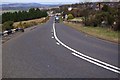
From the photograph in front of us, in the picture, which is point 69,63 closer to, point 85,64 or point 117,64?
point 85,64

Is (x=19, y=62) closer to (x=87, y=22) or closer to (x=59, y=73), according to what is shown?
(x=59, y=73)

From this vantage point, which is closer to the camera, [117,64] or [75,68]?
[75,68]

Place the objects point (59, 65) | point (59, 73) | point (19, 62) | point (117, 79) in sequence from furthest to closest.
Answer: point (19, 62) < point (59, 65) < point (59, 73) < point (117, 79)

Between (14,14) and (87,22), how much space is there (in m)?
112

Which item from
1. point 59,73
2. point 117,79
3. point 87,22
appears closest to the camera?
point 117,79

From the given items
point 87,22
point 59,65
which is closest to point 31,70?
point 59,65

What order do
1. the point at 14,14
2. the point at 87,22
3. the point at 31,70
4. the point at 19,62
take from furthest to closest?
the point at 14,14, the point at 87,22, the point at 19,62, the point at 31,70

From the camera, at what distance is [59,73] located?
364 inches

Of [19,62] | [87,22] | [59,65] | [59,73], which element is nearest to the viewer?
[59,73]

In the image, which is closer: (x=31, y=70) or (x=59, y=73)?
(x=59, y=73)

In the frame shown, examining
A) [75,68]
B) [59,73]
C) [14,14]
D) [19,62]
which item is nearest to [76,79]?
[59,73]

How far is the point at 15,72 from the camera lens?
9586 millimetres

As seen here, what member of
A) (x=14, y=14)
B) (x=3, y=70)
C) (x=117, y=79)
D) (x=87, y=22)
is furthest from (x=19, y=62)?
(x=14, y=14)

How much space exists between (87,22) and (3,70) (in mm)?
43913
